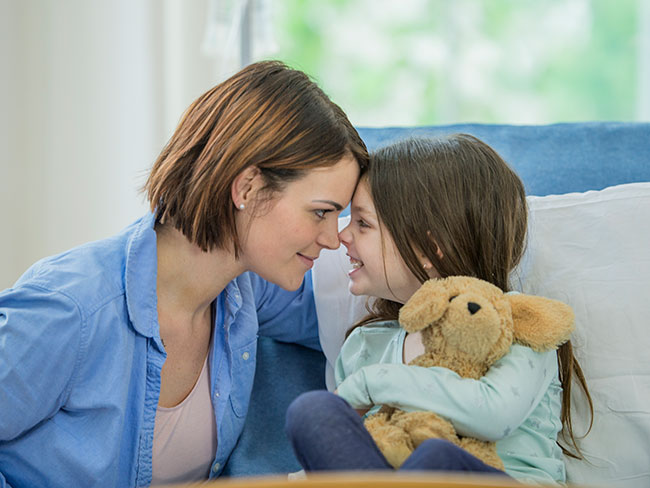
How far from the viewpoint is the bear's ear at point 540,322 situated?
3.47 ft

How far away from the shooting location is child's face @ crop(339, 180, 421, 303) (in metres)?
1.26

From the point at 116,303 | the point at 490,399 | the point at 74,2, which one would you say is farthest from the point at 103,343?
the point at 74,2

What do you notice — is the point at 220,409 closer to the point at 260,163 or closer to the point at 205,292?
the point at 205,292

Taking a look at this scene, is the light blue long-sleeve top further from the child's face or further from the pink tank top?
the pink tank top

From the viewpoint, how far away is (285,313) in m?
1.49

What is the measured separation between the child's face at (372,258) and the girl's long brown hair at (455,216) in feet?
0.05

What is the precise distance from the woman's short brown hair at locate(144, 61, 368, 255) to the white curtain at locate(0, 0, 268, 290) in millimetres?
1153

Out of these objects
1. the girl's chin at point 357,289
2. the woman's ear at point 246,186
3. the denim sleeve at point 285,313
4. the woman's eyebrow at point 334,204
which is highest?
the woman's ear at point 246,186

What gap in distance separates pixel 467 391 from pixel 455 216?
35cm

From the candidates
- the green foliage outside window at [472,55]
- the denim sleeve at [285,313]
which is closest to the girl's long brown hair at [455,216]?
the denim sleeve at [285,313]

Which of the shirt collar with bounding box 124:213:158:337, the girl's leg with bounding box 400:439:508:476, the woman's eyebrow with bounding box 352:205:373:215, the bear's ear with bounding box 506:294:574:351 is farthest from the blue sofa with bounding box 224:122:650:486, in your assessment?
the girl's leg with bounding box 400:439:508:476

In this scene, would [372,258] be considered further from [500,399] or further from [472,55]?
[472,55]

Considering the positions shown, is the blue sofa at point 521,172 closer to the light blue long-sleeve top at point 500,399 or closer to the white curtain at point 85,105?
the light blue long-sleeve top at point 500,399

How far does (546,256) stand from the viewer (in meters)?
1.36
